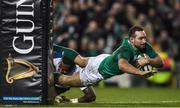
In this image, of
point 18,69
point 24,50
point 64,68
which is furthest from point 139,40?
point 18,69

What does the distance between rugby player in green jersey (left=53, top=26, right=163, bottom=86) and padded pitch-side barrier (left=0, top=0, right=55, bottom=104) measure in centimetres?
110

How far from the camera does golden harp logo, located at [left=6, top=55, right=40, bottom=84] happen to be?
503 inches

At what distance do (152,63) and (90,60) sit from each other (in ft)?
3.74

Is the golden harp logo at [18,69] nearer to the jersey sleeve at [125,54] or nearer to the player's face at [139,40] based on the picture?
the jersey sleeve at [125,54]

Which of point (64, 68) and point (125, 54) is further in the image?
point (64, 68)

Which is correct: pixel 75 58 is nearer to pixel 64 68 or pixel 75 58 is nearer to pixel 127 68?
pixel 64 68

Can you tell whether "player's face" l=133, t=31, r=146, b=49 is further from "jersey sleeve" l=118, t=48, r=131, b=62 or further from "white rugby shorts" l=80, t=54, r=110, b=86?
"white rugby shorts" l=80, t=54, r=110, b=86

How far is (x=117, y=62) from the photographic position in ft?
44.2

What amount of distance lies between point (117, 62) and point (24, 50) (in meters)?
1.74

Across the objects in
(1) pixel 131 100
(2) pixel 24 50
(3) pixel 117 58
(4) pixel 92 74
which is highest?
(2) pixel 24 50

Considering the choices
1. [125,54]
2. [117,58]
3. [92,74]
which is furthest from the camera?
[92,74]

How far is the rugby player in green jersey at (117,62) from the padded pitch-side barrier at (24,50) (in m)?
1.10

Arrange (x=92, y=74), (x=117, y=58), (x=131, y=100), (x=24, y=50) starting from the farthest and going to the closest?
(x=131, y=100), (x=92, y=74), (x=117, y=58), (x=24, y=50)

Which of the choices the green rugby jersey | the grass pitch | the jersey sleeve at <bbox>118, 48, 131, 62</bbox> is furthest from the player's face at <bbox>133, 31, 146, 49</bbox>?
the grass pitch
